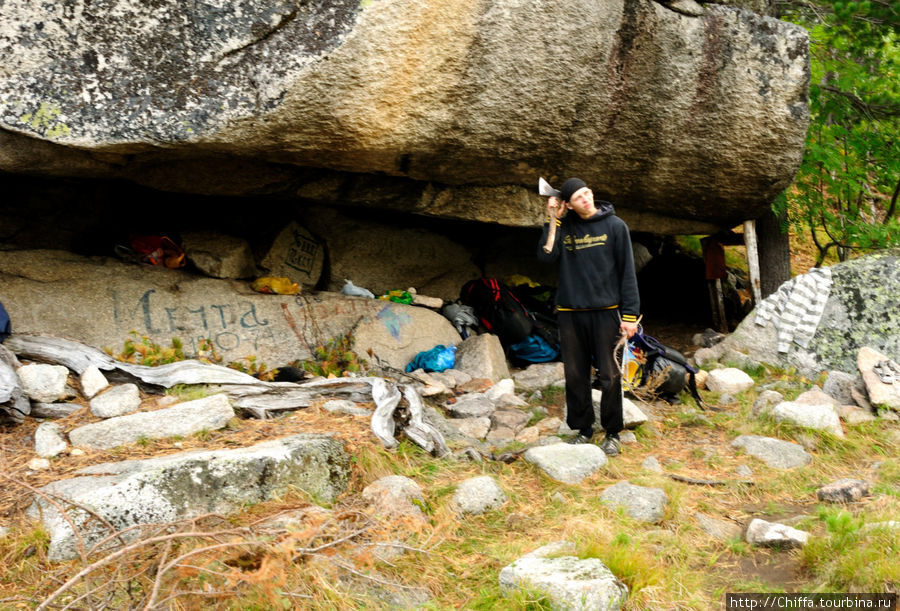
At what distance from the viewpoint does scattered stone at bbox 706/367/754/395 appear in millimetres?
6508

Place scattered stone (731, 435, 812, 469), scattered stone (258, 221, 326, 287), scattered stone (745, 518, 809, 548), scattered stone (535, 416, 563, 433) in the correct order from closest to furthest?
scattered stone (745, 518, 809, 548)
scattered stone (731, 435, 812, 469)
scattered stone (535, 416, 563, 433)
scattered stone (258, 221, 326, 287)

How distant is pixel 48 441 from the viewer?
13.6 feet

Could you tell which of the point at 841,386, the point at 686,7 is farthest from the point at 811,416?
the point at 686,7

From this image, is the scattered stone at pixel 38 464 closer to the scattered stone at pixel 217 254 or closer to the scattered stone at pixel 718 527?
the scattered stone at pixel 217 254

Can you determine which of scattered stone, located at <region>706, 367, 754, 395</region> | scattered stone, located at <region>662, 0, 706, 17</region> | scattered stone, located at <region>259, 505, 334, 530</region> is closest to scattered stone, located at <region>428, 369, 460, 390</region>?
scattered stone, located at <region>706, 367, 754, 395</region>

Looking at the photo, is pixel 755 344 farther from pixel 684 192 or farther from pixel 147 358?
pixel 147 358

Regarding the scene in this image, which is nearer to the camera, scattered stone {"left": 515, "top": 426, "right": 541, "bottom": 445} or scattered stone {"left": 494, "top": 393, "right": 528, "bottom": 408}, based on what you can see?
scattered stone {"left": 515, "top": 426, "right": 541, "bottom": 445}

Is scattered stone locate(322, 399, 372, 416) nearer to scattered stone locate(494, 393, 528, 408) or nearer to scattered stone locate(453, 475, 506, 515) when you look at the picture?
scattered stone locate(453, 475, 506, 515)

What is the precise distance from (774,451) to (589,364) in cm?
137

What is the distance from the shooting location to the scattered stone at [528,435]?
5296mm

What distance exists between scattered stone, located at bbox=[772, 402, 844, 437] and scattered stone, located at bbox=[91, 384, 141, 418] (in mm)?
4541

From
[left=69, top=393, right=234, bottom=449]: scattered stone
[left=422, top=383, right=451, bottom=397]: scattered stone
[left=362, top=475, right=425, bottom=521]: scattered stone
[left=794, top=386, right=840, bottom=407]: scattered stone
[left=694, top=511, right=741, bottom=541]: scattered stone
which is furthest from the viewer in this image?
[left=422, top=383, right=451, bottom=397]: scattered stone

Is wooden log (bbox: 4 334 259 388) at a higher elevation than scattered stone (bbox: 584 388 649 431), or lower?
higher

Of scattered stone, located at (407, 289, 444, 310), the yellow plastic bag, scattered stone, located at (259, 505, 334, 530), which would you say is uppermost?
the yellow plastic bag
